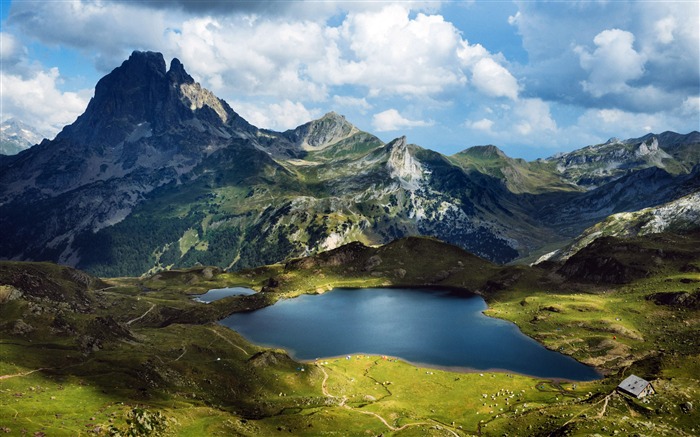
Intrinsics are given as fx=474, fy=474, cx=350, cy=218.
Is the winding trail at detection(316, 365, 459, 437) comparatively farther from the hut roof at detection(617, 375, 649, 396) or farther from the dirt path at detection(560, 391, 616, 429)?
the hut roof at detection(617, 375, 649, 396)

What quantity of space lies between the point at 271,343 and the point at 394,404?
86.0m

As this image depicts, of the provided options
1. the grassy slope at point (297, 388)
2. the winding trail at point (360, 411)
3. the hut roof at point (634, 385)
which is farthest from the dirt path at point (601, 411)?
the winding trail at point (360, 411)

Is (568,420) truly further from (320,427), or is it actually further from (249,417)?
(249,417)

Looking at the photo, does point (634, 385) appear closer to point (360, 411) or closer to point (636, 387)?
point (636, 387)

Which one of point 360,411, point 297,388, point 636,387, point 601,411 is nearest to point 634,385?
point 636,387

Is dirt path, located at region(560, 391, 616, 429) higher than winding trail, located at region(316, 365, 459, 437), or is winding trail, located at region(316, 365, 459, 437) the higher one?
dirt path, located at region(560, 391, 616, 429)

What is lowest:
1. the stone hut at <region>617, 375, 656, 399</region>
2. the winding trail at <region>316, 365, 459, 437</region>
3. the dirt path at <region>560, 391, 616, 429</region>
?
the winding trail at <region>316, 365, 459, 437</region>

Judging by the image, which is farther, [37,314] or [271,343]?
[271,343]

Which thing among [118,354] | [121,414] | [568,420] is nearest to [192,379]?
[118,354]

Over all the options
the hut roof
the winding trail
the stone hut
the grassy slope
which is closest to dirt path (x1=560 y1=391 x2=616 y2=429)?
the grassy slope

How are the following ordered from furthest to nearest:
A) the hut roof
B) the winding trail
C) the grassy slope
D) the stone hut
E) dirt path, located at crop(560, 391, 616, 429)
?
the winding trail → the hut roof → the stone hut → dirt path, located at crop(560, 391, 616, 429) → the grassy slope

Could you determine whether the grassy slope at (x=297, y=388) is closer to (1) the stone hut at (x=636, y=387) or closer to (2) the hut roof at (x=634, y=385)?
(1) the stone hut at (x=636, y=387)

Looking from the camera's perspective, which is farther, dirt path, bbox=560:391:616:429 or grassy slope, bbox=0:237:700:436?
dirt path, bbox=560:391:616:429

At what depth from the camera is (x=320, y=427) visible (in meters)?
103
